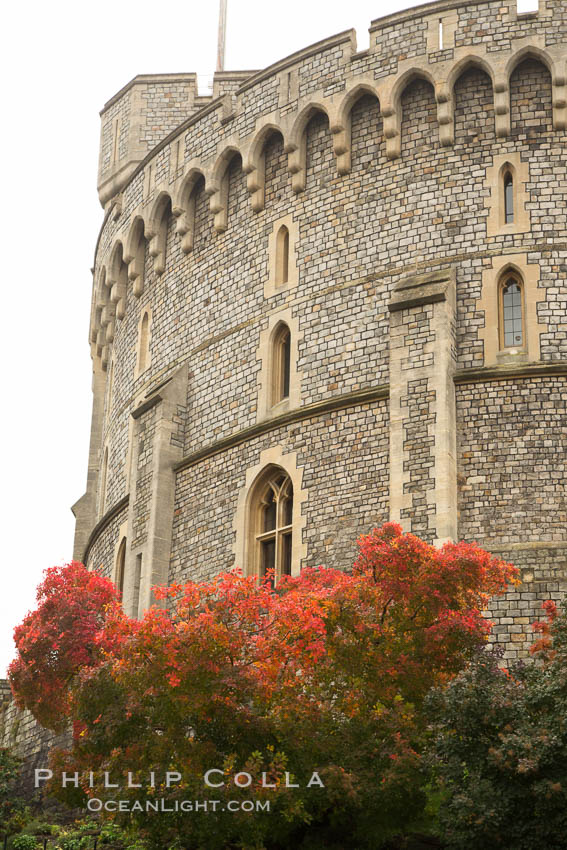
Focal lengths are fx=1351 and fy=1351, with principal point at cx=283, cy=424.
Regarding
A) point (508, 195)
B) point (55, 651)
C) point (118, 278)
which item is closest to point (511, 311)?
point (508, 195)

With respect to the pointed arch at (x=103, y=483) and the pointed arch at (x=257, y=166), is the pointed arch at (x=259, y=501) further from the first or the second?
the pointed arch at (x=103, y=483)

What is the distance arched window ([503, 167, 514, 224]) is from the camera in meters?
23.6

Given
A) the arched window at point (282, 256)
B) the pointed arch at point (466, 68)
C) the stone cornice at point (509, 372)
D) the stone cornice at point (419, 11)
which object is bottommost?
the stone cornice at point (509, 372)

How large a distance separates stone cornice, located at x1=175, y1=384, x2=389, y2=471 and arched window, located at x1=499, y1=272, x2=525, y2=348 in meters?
2.25

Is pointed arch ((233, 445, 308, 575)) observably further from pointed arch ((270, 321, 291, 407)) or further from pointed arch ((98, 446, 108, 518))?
pointed arch ((98, 446, 108, 518))

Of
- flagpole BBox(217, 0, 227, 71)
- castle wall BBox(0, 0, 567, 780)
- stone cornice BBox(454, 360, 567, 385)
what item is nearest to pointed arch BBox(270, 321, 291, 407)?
castle wall BBox(0, 0, 567, 780)

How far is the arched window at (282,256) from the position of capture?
25719 mm

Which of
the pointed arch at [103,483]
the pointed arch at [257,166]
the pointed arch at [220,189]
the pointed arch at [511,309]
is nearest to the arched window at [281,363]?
the pointed arch at [257,166]

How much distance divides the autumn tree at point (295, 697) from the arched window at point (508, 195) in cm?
783

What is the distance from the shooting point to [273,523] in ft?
79.9

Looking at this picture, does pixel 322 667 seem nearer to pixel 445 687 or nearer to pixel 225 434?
Result: pixel 445 687

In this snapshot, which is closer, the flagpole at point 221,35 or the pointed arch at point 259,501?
the pointed arch at point 259,501

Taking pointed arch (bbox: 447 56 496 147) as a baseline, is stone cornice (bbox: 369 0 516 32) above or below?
above

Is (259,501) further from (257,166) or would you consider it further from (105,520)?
(105,520)
